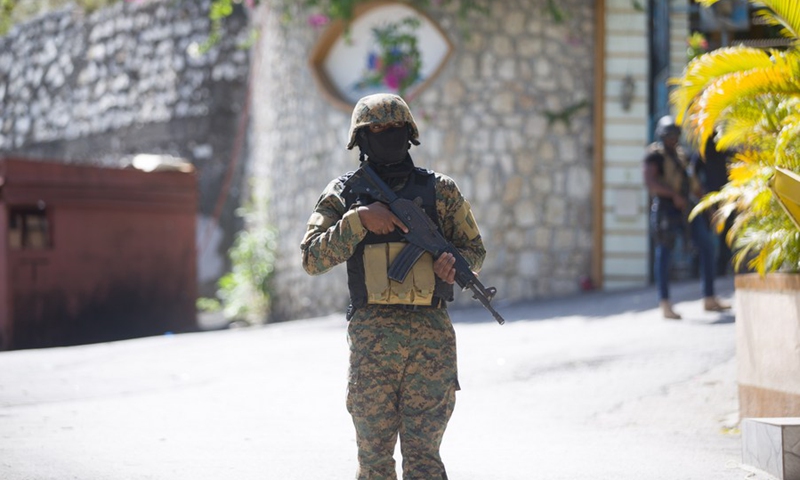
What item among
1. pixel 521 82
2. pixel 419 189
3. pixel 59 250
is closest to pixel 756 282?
pixel 419 189

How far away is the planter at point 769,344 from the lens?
17.8ft

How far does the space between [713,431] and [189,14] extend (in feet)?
40.0

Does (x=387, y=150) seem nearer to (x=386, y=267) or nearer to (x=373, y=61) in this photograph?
(x=386, y=267)

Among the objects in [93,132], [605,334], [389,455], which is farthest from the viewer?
[93,132]

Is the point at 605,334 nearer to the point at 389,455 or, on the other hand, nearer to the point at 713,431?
the point at 713,431

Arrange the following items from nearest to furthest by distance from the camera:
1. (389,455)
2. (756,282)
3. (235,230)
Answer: (389,455) < (756,282) < (235,230)

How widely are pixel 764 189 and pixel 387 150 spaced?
8.97ft

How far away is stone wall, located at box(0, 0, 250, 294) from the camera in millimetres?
15852

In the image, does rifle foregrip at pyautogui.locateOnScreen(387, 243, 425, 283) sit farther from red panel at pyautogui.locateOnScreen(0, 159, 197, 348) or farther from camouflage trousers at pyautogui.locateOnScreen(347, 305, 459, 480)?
red panel at pyautogui.locateOnScreen(0, 159, 197, 348)

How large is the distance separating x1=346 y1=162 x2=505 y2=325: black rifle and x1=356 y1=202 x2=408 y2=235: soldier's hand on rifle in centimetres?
2

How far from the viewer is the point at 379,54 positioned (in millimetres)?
12523

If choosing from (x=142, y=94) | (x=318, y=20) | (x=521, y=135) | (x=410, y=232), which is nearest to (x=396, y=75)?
(x=318, y=20)

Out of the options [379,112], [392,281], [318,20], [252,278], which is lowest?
[252,278]

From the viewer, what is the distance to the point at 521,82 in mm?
11891
